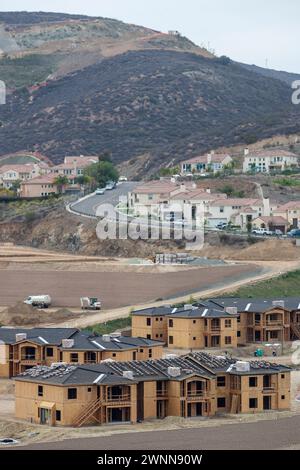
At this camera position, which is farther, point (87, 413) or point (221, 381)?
point (221, 381)

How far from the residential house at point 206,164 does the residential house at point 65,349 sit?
63378 millimetres

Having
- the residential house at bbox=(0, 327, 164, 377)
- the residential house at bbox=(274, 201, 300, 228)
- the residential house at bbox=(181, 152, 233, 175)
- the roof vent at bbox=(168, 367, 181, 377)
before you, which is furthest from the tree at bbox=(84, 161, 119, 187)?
the roof vent at bbox=(168, 367, 181, 377)

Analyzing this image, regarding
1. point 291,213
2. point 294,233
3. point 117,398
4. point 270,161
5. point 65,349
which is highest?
point 270,161

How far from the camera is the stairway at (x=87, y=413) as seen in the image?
53406 mm

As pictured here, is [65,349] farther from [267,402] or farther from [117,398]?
[267,402]

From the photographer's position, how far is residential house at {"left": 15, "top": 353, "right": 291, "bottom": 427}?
2112 inches

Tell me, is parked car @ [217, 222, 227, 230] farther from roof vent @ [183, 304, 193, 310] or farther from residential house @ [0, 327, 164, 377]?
residential house @ [0, 327, 164, 377]

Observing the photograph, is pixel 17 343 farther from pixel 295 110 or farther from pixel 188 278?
pixel 295 110

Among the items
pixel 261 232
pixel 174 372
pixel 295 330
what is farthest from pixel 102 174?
pixel 174 372

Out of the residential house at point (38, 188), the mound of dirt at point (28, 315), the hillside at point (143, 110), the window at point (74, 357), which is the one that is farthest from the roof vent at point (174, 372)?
the hillside at point (143, 110)

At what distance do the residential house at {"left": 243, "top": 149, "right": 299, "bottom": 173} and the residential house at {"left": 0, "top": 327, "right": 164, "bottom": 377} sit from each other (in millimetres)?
61290

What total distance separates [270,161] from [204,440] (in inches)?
3012

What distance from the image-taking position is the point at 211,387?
182 feet

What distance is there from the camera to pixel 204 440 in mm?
51000
